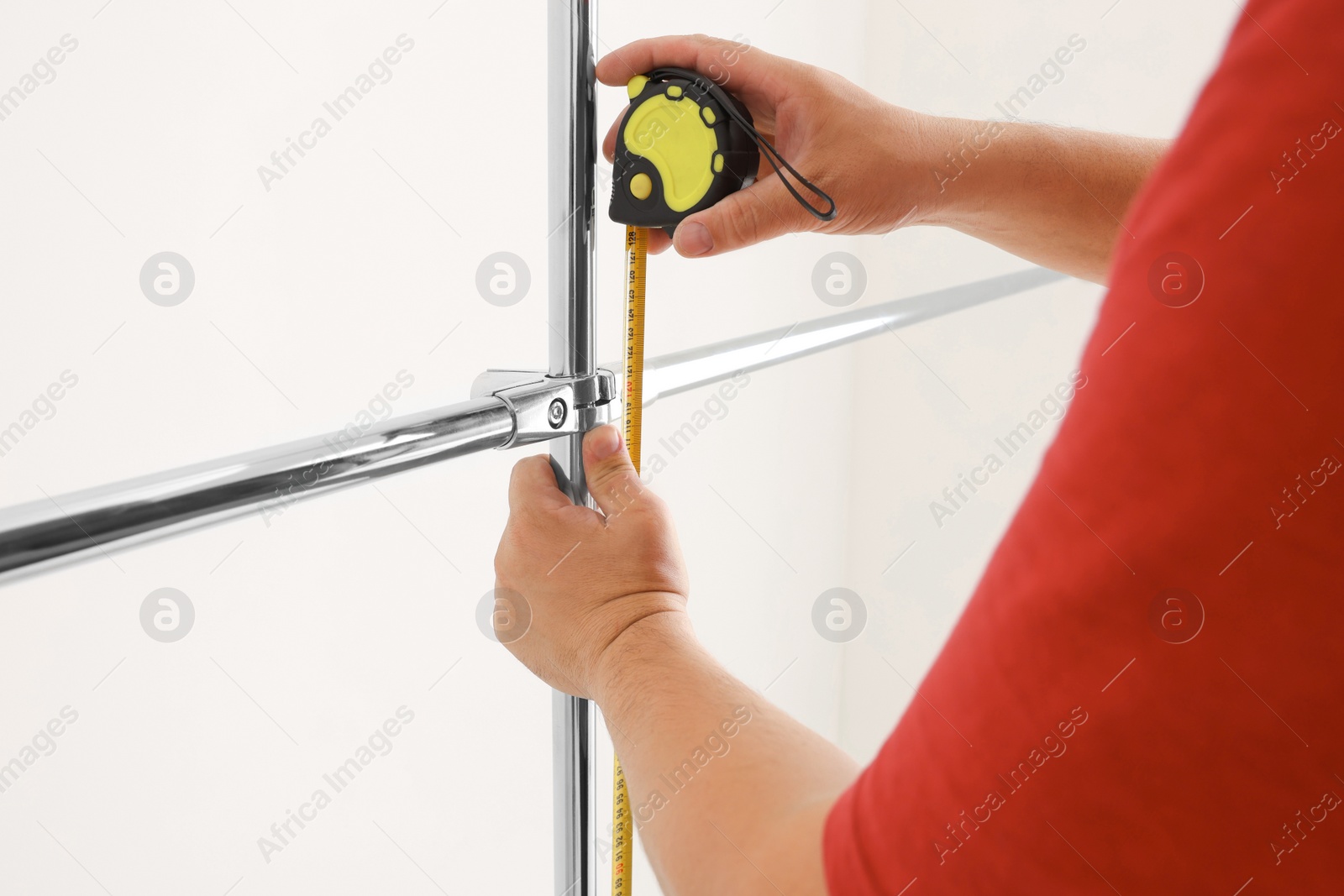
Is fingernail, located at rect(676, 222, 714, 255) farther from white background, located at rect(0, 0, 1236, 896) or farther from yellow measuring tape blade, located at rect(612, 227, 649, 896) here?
white background, located at rect(0, 0, 1236, 896)

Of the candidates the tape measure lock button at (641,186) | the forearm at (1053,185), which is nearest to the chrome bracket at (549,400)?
the tape measure lock button at (641,186)

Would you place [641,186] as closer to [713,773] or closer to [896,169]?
[896,169]

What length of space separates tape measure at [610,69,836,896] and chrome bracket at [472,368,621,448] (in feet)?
0.09

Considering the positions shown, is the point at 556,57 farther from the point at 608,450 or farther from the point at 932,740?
the point at 932,740

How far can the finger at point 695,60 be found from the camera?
1.85 ft

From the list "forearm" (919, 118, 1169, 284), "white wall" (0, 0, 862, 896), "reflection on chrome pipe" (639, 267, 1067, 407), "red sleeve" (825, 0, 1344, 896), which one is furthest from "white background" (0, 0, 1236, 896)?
"forearm" (919, 118, 1169, 284)

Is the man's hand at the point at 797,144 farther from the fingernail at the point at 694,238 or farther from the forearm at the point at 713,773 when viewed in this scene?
the forearm at the point at 713,773

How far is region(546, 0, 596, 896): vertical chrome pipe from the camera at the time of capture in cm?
54

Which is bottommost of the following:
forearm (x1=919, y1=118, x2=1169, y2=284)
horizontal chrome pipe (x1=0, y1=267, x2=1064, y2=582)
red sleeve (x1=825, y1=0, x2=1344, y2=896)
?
red sleeve (x1=825, y1=0, x2=1344, y2=896)

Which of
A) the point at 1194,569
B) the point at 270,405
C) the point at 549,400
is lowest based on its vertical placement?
the point at 1194,569

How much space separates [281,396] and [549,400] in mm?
394

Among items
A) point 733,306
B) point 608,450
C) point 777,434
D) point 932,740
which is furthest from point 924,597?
point 932,740

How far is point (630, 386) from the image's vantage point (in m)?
0.60

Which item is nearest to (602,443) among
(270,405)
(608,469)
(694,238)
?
(608,469)
